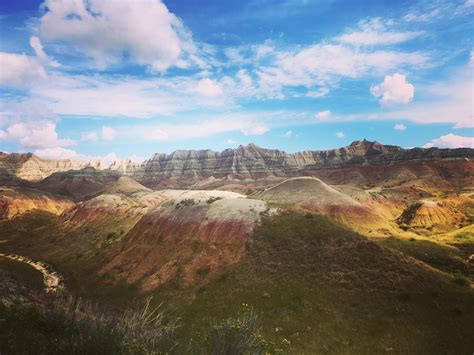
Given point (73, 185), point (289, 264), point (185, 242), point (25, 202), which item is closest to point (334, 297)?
point (289, 264)

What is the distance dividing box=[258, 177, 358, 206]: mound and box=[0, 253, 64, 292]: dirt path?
143 feet

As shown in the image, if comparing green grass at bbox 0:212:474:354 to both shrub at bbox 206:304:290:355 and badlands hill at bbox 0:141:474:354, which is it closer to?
badlands hill at bbox 0:141:474:354

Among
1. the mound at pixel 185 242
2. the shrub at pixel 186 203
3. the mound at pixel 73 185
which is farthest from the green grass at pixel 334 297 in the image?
the mound at pixel 73 185

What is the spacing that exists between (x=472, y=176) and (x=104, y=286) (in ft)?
485

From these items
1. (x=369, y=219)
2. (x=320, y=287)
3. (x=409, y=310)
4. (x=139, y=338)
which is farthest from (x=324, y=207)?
(x=139, y=338)

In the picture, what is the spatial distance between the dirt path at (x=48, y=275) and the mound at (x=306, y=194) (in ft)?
143

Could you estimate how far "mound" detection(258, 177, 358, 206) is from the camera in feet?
255

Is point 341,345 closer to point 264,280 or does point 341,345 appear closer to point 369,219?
point 264,280

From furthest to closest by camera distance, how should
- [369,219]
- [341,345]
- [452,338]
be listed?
[369,219] < [341,345] < [452,338]

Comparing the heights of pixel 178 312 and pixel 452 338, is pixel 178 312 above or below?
below

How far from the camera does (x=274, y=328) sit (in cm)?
2852

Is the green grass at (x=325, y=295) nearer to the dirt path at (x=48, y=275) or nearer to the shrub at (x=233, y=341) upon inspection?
the dirt path at (x=48, y=275)

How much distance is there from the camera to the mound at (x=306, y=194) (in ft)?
255

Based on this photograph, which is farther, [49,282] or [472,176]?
[472,176]
